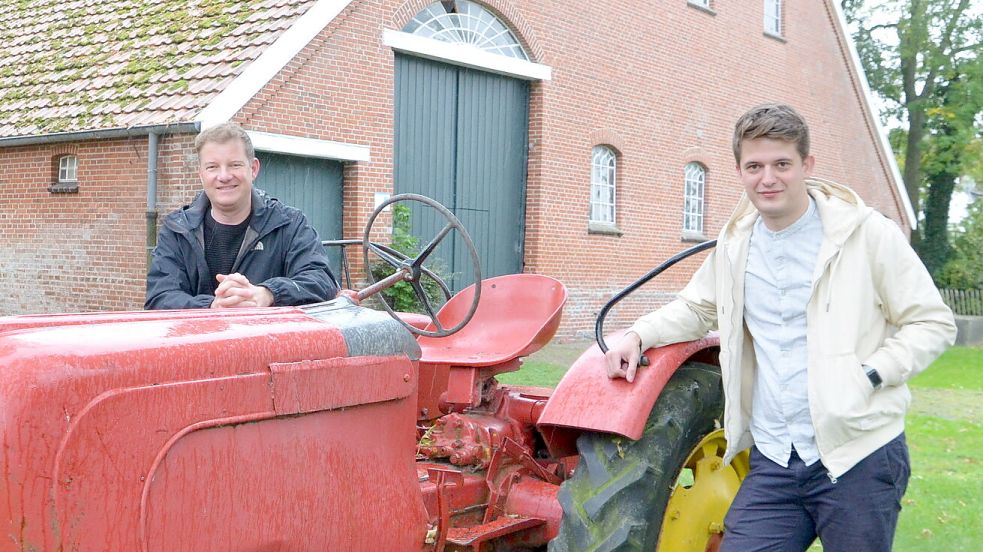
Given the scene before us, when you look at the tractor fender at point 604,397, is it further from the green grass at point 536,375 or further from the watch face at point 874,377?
the green grass at point 536,375

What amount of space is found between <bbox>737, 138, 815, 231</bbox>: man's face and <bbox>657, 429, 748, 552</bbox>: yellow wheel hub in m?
1.00

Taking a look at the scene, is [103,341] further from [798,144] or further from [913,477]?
[913,477]

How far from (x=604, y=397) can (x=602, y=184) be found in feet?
40.7

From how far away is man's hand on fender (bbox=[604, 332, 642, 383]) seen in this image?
3279 mm

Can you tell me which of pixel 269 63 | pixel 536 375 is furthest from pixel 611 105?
pixel 269 63

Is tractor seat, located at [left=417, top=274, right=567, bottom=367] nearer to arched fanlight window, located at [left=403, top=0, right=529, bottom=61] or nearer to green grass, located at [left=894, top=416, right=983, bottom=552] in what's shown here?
green grass, located at [left=894, top=416, right=983, bottom=552]

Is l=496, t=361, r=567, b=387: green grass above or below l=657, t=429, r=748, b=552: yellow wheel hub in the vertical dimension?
below

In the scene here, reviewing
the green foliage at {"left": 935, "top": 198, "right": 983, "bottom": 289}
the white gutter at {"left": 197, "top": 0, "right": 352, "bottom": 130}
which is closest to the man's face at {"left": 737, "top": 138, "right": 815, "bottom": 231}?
the white gutter at {"left": 197, "top": 0, "right": 352, "bottom": 130}

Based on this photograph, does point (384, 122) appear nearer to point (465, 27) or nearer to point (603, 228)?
point (465, 27)

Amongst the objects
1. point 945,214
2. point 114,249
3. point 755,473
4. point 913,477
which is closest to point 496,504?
point 755,473

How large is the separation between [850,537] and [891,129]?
25889mm

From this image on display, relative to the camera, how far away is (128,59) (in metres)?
11.0

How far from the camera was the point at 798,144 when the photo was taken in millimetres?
2756

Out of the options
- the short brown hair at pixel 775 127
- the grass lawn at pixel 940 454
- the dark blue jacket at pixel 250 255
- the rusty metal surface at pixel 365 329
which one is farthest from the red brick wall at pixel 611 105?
the short brown hair at pixel 775 127
